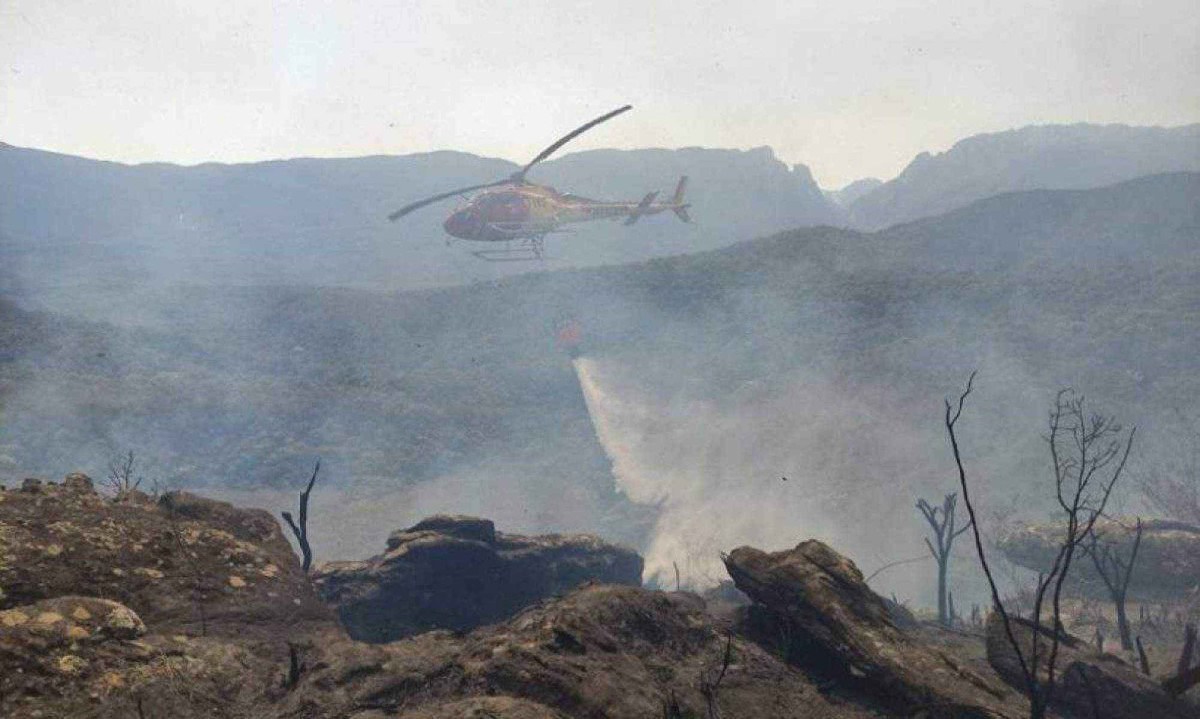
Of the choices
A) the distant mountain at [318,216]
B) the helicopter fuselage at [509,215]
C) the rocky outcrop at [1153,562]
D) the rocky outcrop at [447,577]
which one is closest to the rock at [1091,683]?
the rocky outcrop at [447,577]

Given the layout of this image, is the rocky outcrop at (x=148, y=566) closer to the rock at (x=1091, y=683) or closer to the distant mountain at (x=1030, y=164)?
the rock at (x=1091, y=683)

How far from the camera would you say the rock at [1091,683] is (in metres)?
7.33

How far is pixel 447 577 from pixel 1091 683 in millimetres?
9980

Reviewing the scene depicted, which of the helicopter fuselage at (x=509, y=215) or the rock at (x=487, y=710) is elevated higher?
the helicopter fuselage at (x=509, y=215)

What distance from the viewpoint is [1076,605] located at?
2012cm

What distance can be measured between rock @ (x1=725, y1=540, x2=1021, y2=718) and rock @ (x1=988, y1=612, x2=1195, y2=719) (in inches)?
32.0

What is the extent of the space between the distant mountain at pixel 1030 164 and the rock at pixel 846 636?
105943mm

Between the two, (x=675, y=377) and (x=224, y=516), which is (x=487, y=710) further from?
(x=675, y=377)

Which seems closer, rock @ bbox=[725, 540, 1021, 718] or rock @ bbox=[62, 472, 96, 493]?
rock @ bbox=[725, 540, 1021, 718]

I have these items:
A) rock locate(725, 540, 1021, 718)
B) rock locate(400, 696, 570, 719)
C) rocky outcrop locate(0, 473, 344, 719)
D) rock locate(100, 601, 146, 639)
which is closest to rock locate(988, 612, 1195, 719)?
rock locate(725, 540, 1021, 718)

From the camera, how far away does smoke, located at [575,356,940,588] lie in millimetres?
28641

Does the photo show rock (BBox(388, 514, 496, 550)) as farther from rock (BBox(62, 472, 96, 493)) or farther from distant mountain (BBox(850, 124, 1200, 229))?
distant mountain (BBox(850, 124, 1200, 229))

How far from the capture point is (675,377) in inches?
1752

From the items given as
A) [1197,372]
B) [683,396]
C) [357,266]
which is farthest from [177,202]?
[1197,372]
